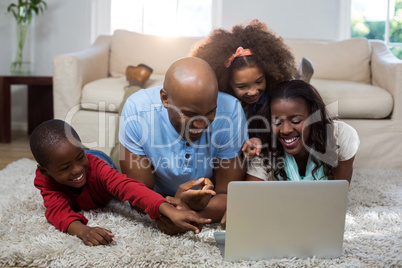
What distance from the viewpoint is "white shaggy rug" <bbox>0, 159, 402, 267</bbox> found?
1.22 meters

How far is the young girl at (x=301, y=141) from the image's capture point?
160cm

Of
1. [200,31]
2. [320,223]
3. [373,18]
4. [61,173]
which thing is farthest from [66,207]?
[373,18]

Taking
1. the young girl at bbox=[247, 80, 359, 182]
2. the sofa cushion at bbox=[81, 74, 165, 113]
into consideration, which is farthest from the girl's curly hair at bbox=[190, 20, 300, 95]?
the sofa cushion at bbox=[81, 74, 165, 113]

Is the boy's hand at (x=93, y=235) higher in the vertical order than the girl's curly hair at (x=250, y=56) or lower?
lower

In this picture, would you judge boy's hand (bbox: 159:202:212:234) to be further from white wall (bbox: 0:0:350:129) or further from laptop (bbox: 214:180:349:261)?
white wall (bbox: 0:0:350:129)

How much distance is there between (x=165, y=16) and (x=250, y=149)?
7.81 ft

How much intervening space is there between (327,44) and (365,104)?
0.75 meters

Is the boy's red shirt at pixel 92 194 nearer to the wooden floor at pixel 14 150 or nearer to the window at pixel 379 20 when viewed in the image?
the wooden floor at pixel 14 150

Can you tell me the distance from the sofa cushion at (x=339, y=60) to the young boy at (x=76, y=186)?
1.87m

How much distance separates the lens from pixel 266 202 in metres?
1.20

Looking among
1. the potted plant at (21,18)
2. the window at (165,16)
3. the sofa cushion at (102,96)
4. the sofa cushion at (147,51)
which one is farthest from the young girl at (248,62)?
the potted plant at (21,18)

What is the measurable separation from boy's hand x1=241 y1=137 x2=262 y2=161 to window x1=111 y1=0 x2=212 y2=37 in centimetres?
226

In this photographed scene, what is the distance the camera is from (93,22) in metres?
3.70

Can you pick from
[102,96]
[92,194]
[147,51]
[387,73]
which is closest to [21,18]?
[147,51]
